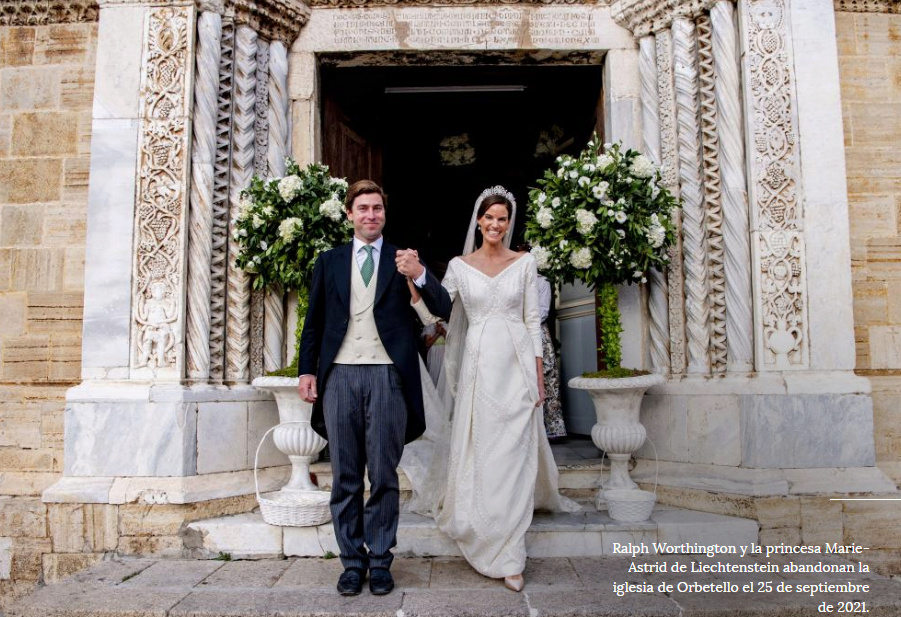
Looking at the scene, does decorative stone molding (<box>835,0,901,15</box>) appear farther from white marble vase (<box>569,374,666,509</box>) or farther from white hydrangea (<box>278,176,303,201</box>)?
white hydrangea (<box>278,176,303,201</box>)

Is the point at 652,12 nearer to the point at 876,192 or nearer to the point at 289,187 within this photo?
the point at 876,192

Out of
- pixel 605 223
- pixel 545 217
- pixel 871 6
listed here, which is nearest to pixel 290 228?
pixel 545 217

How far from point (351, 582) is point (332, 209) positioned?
242 cm

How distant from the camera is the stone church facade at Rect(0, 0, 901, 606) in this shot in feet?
14.3

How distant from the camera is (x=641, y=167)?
4.50m

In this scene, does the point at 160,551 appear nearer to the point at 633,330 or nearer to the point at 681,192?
the point at 633,330

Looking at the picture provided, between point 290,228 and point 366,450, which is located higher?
point 290,228

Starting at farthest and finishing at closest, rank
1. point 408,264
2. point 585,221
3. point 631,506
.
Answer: point 585,221 → point 631,506 → point 408,264

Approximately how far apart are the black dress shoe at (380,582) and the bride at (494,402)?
46cm

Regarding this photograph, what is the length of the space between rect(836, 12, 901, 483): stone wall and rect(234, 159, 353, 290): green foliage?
13.1 feet

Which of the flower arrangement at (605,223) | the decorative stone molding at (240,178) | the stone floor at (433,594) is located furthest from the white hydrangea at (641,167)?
the decorative stone molding at (240,178)

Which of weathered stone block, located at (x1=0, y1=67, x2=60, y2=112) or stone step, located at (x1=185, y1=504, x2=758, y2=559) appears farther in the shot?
weathered stone block, located at (x1=0, y1=67, x2=60, y2=112)

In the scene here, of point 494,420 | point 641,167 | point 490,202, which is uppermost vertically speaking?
point 641,167

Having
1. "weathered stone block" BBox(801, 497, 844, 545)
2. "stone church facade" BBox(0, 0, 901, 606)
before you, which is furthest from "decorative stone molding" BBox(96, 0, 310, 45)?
"weathered stone block" BBox(801, 497, 844, 545)
